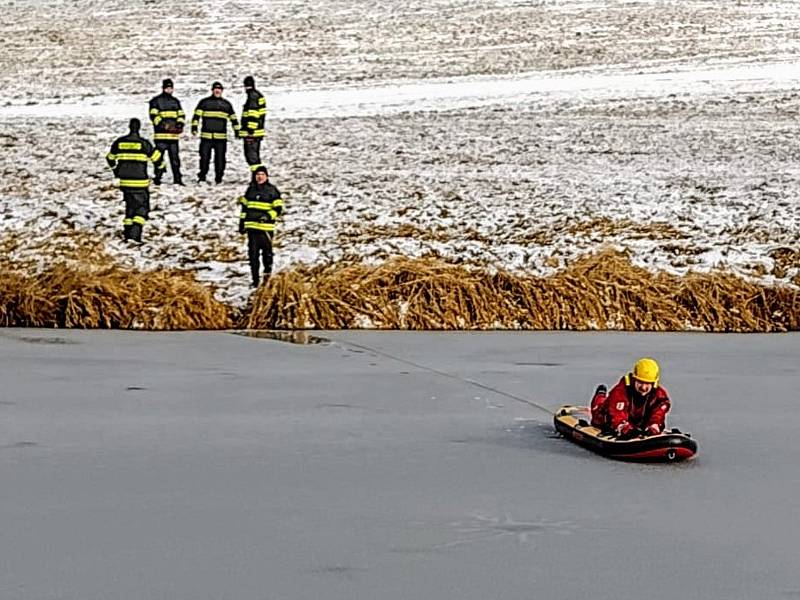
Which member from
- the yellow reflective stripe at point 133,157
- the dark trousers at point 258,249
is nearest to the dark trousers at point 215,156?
the yellow reflective stripe at point 133,157

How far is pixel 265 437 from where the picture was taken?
31.1ft

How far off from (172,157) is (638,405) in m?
13.2

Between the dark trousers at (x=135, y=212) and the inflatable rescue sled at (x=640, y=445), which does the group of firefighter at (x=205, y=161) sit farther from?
the inflatable rescue sled at (x=640, y=445)

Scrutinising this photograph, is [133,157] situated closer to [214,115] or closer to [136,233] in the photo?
[136,233]

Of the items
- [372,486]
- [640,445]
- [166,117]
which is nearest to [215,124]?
[166,117]

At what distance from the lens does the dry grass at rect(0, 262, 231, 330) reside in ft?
54.2

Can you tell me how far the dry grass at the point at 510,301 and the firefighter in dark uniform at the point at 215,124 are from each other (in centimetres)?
370

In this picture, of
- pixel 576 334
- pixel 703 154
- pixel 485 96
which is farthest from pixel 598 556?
pixel 485 96

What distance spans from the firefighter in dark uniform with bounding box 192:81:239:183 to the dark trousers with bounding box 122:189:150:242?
69.1 inches

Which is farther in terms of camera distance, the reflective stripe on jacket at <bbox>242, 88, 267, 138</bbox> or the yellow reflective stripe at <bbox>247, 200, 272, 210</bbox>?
the reflective stripe on jacket at <bbox>242, 88, 267, 138</bbox>

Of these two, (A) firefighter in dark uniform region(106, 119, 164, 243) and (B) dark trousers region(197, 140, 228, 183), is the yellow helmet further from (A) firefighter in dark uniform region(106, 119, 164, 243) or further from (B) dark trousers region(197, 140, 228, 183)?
(B) dark trousers region(197, 140, 228, 183)

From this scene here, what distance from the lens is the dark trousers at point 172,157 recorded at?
20703 mm

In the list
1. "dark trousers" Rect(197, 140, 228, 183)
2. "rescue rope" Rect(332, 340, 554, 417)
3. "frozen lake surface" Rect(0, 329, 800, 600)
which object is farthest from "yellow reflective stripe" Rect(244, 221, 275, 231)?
"dark trousers" Rect(197, 140, 228, 183)

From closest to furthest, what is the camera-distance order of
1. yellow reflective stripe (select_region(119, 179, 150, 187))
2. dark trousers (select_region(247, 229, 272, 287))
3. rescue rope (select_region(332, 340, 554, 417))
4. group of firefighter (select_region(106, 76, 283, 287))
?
rescue rope (select_region(332, 340, 554, 417)) < group of firefighter (select_region(106, 76, 283, 287)) < dark trousers (select_region(247, 229, 272, 287)) < yellow reflective stripe (select_region(119, 179, 150, 187))
